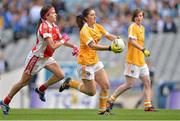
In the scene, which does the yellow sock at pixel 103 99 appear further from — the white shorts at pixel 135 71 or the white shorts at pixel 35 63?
the white shorts at pixel 135 71

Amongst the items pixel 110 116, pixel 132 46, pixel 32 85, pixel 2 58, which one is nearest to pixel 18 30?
pixel 2 58

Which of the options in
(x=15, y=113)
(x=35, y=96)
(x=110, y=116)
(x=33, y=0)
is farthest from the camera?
(x=33, y=0)

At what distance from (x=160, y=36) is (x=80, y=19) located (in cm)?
1071

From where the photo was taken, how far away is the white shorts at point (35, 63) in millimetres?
19562

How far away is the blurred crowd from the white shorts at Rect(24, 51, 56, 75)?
10618mm

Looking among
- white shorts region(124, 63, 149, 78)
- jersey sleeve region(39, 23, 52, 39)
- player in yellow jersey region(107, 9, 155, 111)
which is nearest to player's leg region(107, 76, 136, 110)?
player in yellow jersey region(107, 9, 155, 111)

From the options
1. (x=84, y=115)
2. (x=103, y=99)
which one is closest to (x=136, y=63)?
(x=103, y=99)

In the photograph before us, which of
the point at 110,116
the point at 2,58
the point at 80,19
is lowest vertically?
the point at 110,116

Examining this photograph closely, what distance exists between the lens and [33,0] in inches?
1326

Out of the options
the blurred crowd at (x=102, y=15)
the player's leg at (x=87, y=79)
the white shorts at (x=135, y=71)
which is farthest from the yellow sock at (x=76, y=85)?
the blurred crowd at (x=102, y=15)

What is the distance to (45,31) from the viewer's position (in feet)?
63.0

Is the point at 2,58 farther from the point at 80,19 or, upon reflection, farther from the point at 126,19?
the point at 80,19

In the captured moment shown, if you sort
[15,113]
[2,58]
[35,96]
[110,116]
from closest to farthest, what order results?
[110,116]
[15,113]
[35,96]
[2,58]

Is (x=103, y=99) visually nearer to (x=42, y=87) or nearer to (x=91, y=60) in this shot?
(x=91, y=60)
